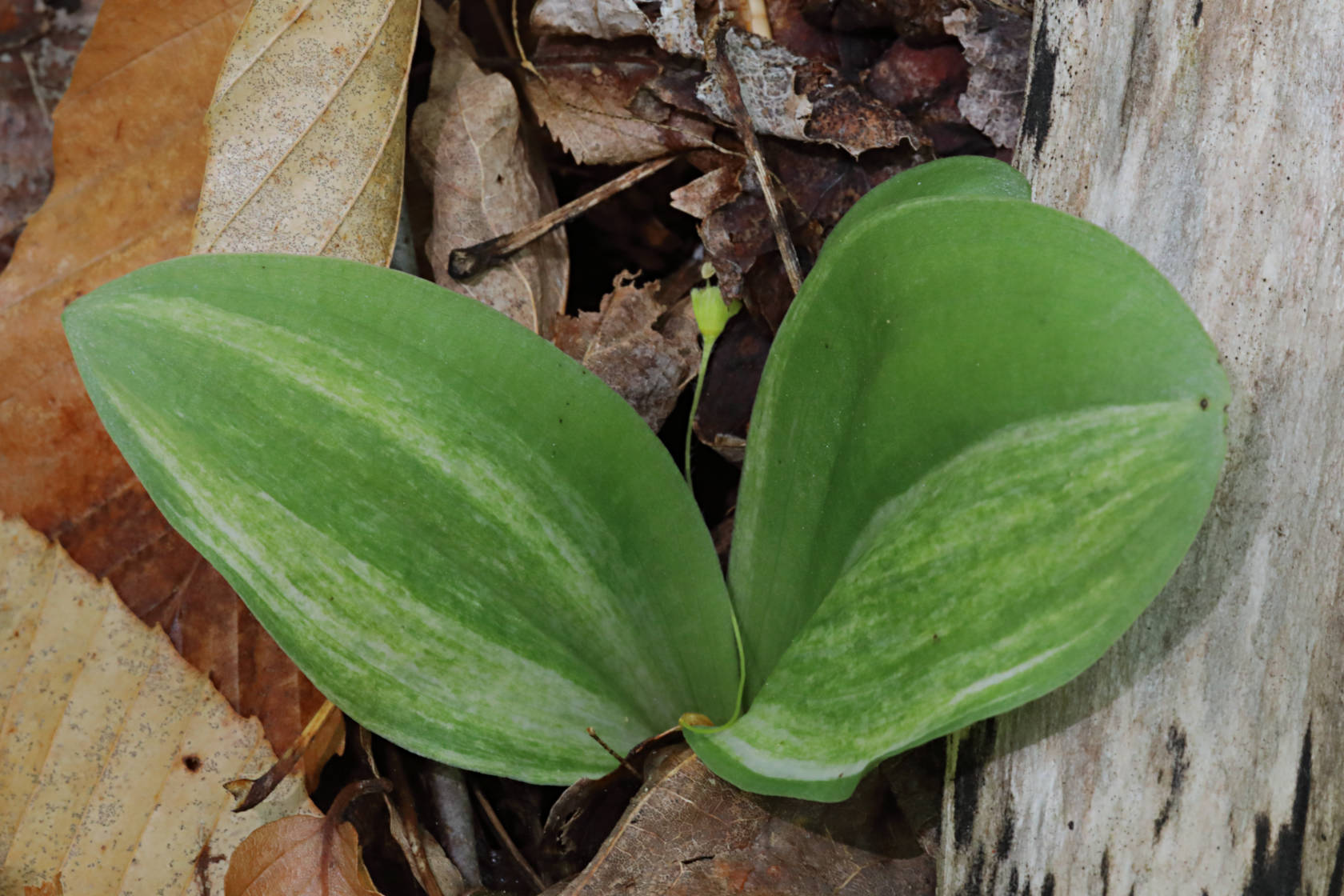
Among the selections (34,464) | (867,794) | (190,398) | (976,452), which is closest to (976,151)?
(976,452)

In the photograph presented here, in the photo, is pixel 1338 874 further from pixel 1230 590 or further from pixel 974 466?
pixel 974 466

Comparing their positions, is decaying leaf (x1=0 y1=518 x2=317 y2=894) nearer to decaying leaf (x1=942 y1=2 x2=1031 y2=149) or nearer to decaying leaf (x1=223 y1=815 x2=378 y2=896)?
decaying leaf (x1=223 y1=815 x2=378 y2=896)

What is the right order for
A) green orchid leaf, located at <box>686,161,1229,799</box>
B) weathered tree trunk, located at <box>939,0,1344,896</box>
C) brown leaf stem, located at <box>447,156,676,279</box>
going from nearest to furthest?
green orchid leaf, located at <box>686,161,1229,799</box>
weathered tree trunk, located at <box>939,0,1344,896</box>
brown leaf stem, located at <box>447,156,676,279</box>

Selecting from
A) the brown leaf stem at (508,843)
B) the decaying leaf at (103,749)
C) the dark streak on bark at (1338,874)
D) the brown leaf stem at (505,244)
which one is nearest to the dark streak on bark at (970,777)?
the dark streak on bark at (1338,874)

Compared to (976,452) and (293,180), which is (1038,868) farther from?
(293,180)

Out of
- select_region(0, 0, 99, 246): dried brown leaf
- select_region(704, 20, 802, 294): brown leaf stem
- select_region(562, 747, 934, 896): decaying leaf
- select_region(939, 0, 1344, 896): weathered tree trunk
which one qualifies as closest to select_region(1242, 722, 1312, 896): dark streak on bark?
select_region(939, 0, 1344, 896): weathered tree trunk

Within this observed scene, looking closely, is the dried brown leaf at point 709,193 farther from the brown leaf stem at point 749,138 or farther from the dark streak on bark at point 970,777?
the dark streak on bark at point 970,777
